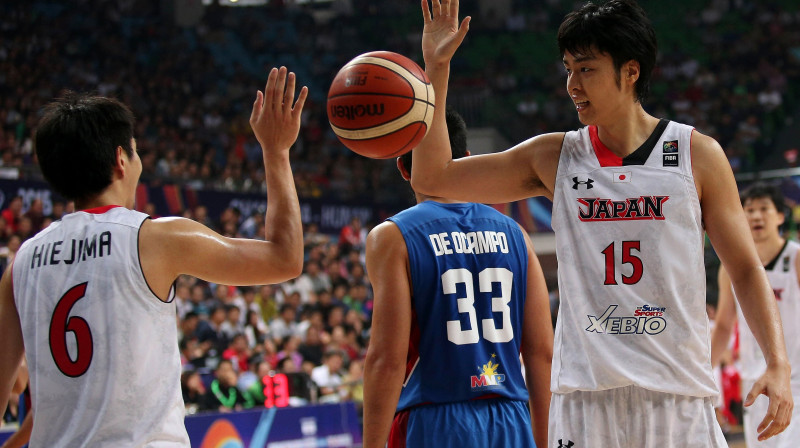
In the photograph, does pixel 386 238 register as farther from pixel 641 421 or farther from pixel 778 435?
pixel 778 435

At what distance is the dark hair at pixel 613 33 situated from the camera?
3.01 meters

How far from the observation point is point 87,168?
2.81 m

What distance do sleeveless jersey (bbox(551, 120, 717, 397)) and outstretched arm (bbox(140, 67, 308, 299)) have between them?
0.98 m

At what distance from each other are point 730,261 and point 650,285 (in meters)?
0.29

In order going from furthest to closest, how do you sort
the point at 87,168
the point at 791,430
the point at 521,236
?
1. the point at 791,430
2. the point at 521,236
3. the point at 87,168

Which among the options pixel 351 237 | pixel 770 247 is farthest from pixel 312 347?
pixel 770 247

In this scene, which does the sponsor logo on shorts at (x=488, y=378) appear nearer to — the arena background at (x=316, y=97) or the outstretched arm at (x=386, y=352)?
the outstretched arm at (x=386, y=352)

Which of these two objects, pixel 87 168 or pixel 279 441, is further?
pixel 279 441

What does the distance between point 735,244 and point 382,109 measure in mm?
1386

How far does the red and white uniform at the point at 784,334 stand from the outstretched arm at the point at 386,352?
2.99 metres

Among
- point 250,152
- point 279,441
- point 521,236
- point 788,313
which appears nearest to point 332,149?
point 250,152

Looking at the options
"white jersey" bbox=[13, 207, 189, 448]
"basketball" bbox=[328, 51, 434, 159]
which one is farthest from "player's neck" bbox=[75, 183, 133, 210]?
"basketball" bbox=[328, 51, 434, 159]

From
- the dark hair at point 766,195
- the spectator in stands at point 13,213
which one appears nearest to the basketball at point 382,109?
the dark hair at point 766,195

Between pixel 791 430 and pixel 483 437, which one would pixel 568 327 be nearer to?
pixel 483 437
